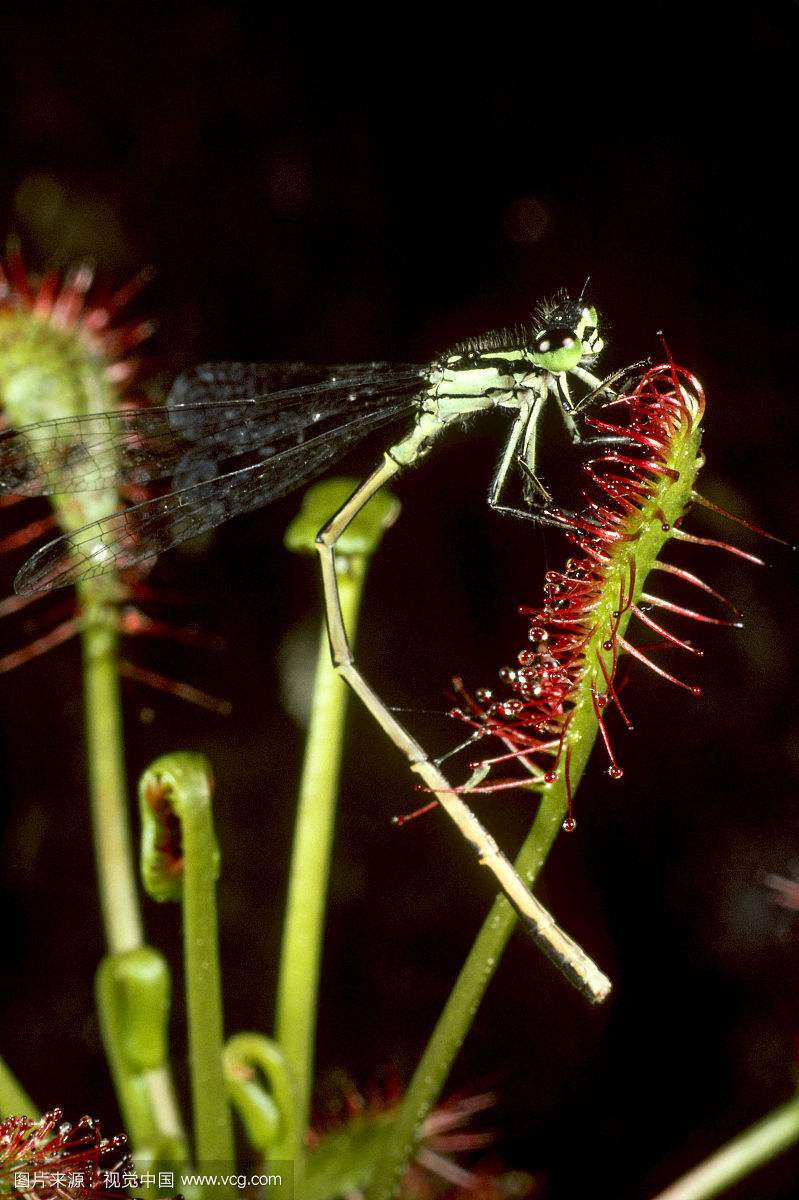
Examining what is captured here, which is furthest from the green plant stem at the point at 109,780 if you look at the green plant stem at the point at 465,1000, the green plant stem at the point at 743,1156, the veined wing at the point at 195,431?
the green plant stem at the point at 743,1156

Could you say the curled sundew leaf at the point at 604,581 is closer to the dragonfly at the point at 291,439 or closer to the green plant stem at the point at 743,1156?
the dragonfly at the point at 291,439

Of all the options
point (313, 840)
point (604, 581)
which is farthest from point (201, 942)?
point (604, 581)

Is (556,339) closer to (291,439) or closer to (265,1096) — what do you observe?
(291,439)

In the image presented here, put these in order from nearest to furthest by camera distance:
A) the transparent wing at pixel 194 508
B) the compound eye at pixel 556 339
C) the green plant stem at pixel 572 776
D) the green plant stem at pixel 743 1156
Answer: the green plant stem at pixel 572 776, the compound eye at pixel 556 339, the green plant stem at pixel 743 1156, the transparent wing at pixel 194 508

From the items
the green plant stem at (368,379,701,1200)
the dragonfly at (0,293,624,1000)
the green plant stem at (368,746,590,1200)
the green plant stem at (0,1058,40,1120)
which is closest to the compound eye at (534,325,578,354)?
the dragonfly at (0,293,624,1000)

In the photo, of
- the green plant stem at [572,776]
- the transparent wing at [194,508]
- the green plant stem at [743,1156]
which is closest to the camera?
the green plant stem at [572,776]

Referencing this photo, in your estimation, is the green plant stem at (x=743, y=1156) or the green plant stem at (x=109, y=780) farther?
the green plant stem at (x=109, y=780)
